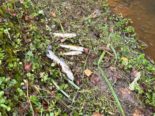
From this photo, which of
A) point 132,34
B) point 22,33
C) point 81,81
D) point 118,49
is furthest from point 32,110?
point 132,34

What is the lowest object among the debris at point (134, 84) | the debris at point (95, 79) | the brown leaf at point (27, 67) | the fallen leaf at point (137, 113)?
the fallen leaf at point (137, 113)

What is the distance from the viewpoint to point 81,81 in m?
4.45

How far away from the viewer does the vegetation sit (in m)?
3.88

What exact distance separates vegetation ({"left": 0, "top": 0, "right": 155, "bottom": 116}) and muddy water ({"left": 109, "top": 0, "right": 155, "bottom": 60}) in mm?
317

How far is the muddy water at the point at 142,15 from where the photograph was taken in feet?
19.8

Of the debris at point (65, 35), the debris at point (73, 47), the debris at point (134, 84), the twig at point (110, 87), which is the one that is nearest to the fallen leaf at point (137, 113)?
the twig at point (110, 87)

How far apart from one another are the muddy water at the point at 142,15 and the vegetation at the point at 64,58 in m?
0.32

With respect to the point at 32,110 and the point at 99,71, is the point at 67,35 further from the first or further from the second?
the point at 32,110

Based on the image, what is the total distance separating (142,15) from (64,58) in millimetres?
2680

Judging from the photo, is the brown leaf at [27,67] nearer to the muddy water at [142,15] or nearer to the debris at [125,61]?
the debris at [125,61]

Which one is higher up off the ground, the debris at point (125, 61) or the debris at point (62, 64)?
the debris at point (62, 64)

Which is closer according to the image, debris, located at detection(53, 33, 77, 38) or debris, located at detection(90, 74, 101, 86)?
debris, located at detection(90, 74, 101, 86)

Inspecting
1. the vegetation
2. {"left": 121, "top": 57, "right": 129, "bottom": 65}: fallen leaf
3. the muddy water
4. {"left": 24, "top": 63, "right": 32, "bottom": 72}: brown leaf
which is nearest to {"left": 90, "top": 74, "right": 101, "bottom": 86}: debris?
the vegetation

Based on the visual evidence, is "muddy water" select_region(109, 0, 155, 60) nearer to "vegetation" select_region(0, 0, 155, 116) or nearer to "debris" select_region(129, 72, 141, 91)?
"vegetation" select_region(0, 0, 155, 116)
